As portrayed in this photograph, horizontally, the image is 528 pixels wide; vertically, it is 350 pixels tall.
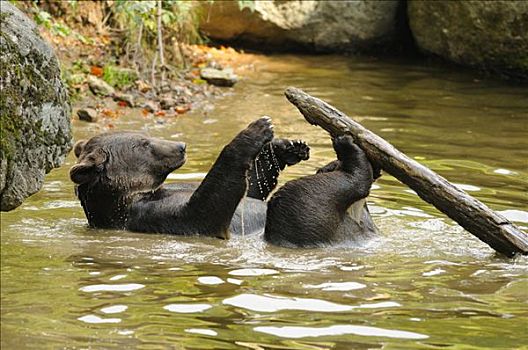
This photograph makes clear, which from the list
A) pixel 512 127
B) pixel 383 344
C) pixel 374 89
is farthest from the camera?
pixel 374 89

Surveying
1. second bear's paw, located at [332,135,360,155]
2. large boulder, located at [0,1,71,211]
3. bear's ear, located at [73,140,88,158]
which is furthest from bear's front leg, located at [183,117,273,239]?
bear's ear, located at [73,140,88,158]

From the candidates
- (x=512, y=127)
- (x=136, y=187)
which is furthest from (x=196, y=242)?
(x=512, y=127)

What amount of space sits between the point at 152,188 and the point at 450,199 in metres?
2.58

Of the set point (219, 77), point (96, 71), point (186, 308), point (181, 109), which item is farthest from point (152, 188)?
point (219, 77)

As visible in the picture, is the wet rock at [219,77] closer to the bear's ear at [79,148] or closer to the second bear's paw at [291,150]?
the bear's ear at [79,148]

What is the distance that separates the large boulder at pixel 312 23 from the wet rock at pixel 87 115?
574cm

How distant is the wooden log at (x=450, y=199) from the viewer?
23.1ft

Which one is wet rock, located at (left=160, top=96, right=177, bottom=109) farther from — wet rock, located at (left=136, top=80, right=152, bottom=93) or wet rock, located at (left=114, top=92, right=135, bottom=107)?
wet rock, located at (left=136, top=80, right=152, bottom=93)

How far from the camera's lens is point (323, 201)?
7570 millimetres

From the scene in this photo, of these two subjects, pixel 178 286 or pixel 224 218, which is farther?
pixel 224 218

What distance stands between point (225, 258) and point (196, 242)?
615 mm

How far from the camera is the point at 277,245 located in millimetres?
7734

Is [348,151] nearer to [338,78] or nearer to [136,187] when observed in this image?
[136,187]

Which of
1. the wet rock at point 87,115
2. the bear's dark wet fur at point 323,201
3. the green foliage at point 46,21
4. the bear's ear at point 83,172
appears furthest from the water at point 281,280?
the green foliage at point 46,21
